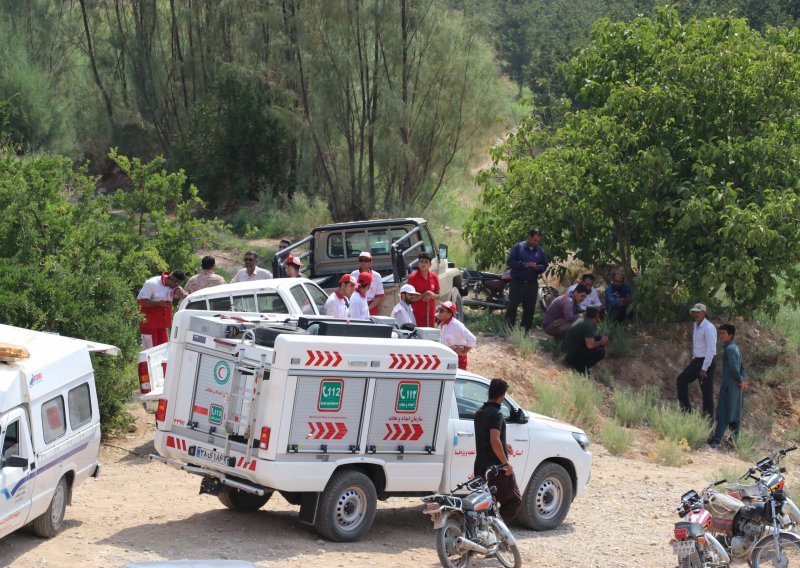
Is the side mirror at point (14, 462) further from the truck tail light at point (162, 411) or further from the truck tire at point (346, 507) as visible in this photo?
the truck tire at point (346, 507)

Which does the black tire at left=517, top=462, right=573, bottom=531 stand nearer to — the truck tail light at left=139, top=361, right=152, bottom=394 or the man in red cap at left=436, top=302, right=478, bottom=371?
the man in red cap at left=436, top=302, right=478, bottom=371

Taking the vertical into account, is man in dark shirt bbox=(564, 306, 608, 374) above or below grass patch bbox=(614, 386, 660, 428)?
above

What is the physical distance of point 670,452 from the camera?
50.6ft

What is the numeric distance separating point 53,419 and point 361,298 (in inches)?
204

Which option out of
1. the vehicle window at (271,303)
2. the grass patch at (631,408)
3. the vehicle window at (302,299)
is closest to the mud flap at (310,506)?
the vehicle window at (271,303)

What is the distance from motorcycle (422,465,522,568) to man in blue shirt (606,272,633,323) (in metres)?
11.2

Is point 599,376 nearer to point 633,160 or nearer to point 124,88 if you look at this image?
point 633,160

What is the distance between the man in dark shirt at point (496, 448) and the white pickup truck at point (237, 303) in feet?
10.8

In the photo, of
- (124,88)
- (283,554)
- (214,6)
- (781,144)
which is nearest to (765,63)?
(781,144)

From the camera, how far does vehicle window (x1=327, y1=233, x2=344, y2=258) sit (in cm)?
1772

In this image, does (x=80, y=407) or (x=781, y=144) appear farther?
(x=781, y=144)

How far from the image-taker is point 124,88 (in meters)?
38.0

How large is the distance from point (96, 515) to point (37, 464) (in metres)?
1.56

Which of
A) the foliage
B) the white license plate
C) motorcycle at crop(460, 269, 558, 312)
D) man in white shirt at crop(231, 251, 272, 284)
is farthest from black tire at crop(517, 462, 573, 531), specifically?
motorcycle at crop(460, 269, 558, 312)
